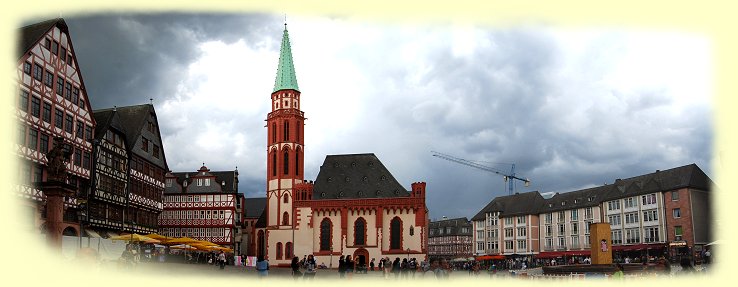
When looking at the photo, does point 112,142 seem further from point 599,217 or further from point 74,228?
point 599,217

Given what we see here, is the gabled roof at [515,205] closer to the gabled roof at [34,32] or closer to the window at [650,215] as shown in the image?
the window at [650,215]

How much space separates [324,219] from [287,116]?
12.3 metres

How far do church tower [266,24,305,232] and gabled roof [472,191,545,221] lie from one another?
42.6 meters

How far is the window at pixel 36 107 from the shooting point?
37706 mm

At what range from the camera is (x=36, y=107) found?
3819 cm

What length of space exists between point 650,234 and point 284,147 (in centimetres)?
4048

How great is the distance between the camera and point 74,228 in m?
43.5

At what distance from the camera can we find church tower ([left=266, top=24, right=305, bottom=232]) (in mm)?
73125

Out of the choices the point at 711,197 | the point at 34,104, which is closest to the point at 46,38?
the point at 34,104

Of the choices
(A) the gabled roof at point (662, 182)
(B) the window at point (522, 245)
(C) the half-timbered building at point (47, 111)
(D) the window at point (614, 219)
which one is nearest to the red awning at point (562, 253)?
(B) the window at point (522, 245)

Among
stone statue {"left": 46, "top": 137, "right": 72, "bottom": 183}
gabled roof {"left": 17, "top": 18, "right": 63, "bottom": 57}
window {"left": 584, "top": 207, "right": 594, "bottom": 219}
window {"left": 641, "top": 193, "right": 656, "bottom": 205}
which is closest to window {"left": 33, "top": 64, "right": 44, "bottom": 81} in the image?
gabled roof {"left": 17, "top": 18, "right": 63, "bottom": 57}

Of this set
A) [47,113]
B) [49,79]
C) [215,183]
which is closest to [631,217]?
[215,183]

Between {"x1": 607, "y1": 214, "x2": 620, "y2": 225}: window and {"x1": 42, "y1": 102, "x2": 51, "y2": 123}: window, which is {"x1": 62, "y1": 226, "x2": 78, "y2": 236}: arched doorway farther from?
{"x1": 607, "y1": 214, "x2": 620, "y2": 225}: window

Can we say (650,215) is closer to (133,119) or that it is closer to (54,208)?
(133,119)
